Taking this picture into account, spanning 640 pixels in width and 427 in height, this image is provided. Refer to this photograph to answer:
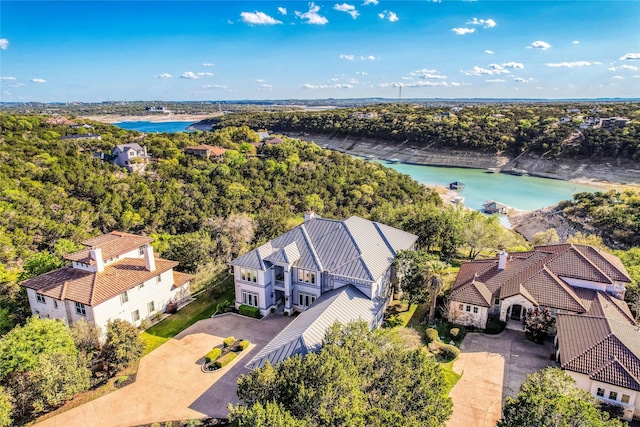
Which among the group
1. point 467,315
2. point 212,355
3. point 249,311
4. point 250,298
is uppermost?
point 250,298

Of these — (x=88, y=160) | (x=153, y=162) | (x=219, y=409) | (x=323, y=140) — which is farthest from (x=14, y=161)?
(x=323, y=140)

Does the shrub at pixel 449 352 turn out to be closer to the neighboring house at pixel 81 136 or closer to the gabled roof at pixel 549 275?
the gabled roof at pixel 549 275

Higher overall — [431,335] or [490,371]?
[431,335]

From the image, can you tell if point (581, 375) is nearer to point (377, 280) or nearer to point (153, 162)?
point (377, 280)

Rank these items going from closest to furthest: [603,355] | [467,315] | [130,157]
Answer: [603,355] < [467,315] < [130,157]

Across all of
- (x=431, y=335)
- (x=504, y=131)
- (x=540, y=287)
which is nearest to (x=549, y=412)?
(x=431, y=335)

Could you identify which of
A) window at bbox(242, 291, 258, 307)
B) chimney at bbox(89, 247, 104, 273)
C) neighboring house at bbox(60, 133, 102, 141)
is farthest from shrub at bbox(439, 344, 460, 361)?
neighboring house at bbox(60, 133, 102, 141)

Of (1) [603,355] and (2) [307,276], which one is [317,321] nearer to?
(2) [307,276]

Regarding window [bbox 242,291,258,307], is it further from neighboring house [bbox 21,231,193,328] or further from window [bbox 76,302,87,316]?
window [bbox 76,302,87,316]
